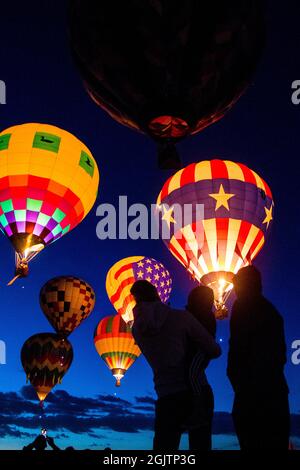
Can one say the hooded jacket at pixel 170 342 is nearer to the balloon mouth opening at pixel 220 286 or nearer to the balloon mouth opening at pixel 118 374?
the balloon mouth opening at pixel 220 286

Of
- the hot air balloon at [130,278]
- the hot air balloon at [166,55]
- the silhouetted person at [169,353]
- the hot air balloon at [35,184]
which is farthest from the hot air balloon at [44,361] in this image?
the silhouetted person at [169,353]

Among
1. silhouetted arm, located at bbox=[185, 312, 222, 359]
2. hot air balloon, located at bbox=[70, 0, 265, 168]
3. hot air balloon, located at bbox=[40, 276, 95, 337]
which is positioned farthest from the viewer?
hot air balloon, located at bbox=[40, 276, 95, 337]

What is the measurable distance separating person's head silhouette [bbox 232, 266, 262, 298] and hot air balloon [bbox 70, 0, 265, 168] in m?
2.31

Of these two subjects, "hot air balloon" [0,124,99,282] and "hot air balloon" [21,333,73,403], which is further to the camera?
"hot air balloon" [21,333,73,403]

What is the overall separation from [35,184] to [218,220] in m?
5.10

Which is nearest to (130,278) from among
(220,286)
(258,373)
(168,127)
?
(220,286)

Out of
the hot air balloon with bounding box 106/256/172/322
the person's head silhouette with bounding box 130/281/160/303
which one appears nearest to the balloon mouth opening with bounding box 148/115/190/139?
the person's head silhouette with bounding box 130/281/160/303

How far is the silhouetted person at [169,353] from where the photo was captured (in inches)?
115

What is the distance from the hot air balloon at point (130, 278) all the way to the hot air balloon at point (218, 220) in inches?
146

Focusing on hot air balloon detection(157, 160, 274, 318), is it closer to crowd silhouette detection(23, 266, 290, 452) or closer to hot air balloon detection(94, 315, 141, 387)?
hot air balloon detection(94, 315, 141, 387)

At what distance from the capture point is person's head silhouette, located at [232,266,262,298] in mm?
3170

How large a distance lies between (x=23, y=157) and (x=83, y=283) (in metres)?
6.69

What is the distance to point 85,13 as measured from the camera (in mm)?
4711
